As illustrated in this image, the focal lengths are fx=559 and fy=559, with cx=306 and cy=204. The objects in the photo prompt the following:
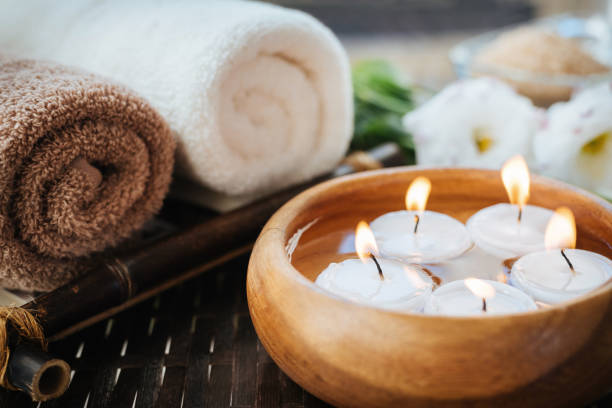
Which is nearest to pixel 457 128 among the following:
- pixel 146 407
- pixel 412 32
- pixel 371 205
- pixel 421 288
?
pixel 371 205

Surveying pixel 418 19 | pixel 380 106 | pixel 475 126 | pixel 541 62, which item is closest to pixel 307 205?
pixel 475 126

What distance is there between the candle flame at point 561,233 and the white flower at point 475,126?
0.77 ft

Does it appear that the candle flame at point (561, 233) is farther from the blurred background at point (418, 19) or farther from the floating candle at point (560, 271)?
the blurred background at point (418, 19)

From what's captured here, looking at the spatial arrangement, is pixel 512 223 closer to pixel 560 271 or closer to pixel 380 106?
pixel 560 271

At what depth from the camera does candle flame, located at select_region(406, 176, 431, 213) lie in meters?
0.44

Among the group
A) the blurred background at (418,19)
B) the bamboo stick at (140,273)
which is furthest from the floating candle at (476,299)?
the blurred background at (418,19)

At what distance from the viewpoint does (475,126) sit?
2.18 ft

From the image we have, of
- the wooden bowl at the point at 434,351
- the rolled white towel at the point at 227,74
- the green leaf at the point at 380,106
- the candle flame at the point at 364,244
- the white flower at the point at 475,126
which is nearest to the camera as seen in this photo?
the wooden bowl at the point at 434,351

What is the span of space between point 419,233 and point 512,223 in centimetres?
7

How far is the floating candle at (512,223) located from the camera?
403mm

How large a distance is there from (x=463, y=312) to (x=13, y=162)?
1.02ft

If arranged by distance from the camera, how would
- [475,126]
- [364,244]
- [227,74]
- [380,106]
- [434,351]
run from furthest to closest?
[380,106] → [475,126] → [227,74] → [364,244] → [434,351]

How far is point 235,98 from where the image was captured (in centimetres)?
52

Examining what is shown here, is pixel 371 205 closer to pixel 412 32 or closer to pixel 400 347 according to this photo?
pixel 400 347
